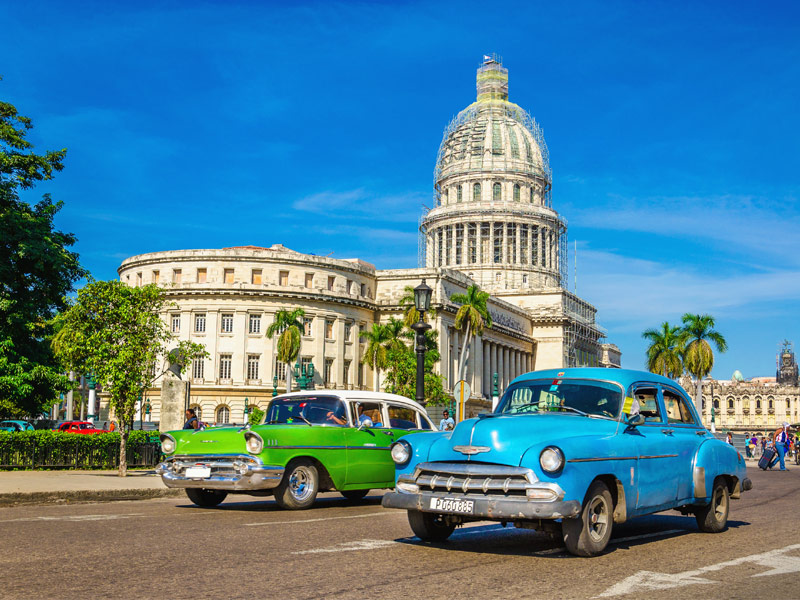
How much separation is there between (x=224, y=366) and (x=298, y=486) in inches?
2469

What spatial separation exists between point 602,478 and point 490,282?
381 ft

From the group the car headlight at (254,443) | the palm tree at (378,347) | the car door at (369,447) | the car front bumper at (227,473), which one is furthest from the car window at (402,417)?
the palm tree at (378,347)

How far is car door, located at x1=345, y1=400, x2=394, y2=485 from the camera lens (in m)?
14.1

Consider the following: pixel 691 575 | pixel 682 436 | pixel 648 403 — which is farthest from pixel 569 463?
pixel 682 436

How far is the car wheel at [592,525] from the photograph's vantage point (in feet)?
27.1

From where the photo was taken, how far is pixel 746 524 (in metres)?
12.2

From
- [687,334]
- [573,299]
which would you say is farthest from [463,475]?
[573,299]

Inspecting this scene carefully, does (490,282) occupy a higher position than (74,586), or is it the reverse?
(490,282)

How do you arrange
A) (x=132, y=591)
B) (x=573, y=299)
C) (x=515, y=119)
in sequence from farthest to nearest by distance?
(x=515, y=119) < (x=573, y=299) < (x=132, y=591)

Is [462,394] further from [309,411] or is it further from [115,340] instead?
[309,411]

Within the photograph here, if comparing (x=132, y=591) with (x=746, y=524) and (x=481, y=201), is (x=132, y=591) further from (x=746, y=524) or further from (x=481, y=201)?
(x=481, y=201)

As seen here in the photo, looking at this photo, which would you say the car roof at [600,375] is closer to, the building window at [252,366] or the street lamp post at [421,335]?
the street lamp post at [421,335]

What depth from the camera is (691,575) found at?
7586mm

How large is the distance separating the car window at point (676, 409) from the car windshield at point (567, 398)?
3.92 ft
